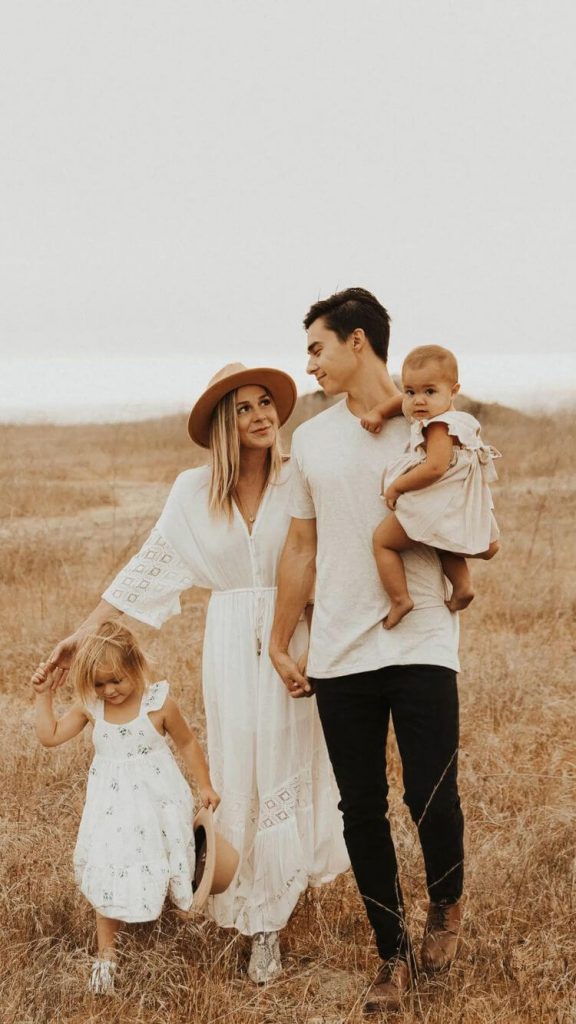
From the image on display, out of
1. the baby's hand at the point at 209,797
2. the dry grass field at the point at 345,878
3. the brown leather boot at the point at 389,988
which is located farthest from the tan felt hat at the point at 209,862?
the brown leather boot at the point at 389,988

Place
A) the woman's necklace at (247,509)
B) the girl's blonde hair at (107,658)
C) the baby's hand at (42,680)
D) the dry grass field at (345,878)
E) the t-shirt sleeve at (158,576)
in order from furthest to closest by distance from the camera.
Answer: the t-shirt sleeve at (158,576), the woman's necklace at (247,509), the baby's hand at (42,680), the girl's blonde hair at (107,658), the dry grass field at (345,878)

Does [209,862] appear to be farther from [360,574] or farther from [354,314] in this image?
[354,314]

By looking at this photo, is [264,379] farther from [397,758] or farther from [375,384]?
[397,758]

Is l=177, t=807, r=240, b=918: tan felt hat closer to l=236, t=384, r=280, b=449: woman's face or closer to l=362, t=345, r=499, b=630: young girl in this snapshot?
l=362, t=345, r=499, b=630: young girl

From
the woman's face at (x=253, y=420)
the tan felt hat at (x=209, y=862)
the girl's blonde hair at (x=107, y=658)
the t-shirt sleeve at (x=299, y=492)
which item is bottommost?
the tan felt hat at (x=209, y=862)

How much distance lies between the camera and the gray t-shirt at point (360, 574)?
283 centimetres

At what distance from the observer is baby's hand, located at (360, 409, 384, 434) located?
2844 mm

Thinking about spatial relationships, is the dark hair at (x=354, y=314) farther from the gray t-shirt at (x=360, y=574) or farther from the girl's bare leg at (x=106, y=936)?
→ the girl's bare leg at (x=106, y=936)

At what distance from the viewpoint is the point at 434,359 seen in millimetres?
2727

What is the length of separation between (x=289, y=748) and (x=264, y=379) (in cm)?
120

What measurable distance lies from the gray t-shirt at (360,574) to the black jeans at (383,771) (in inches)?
2.1

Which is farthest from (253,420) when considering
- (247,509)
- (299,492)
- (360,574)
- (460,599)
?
(460,599)

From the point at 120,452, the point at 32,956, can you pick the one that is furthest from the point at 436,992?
the point at 120,452

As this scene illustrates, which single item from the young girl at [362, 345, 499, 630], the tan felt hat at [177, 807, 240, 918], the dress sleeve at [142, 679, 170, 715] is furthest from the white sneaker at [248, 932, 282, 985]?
the young girl at [362, 345, 499, 630]
